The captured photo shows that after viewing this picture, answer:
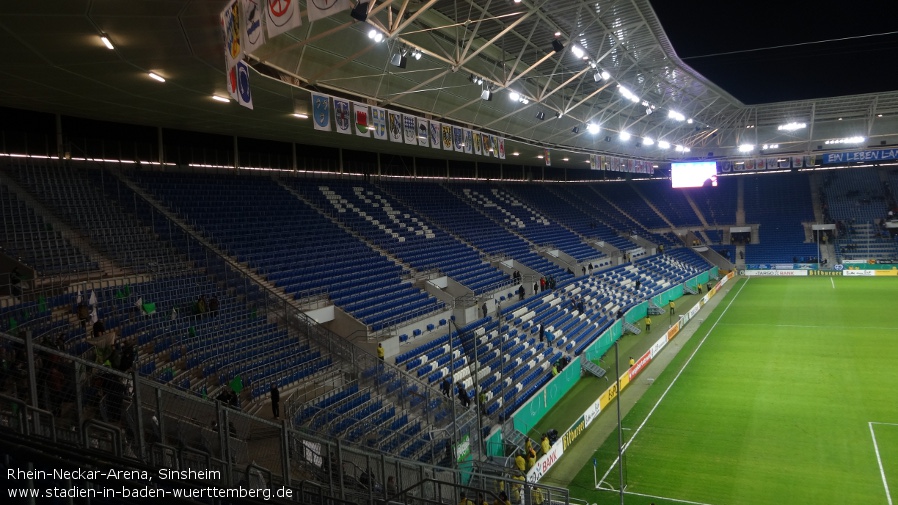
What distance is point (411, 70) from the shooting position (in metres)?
19.7

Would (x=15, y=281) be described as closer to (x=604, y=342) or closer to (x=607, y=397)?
(x=607, y=397)

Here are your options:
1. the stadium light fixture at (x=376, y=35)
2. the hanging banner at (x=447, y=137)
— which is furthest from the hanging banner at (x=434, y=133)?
the stadium light fixture at (x=376, y=35)

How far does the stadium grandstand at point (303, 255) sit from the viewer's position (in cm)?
784

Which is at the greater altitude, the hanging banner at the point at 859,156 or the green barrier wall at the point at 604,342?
the hanging banner at the point at 859,156

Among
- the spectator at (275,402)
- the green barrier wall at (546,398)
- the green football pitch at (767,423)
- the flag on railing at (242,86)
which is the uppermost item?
the flag on railing at (242,86)

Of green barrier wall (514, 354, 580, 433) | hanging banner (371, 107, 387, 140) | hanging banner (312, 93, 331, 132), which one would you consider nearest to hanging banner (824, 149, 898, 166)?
green barrier wall (514, 354, 580, 433)

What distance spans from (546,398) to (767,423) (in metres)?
7.03

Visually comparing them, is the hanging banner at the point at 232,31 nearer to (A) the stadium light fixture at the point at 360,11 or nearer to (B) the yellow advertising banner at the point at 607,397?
(A) the stadium light fixture at the point at 360,11

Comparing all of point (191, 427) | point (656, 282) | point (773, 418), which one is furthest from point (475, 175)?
point (191, 427)

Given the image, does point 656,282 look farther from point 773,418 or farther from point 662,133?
point 773,418

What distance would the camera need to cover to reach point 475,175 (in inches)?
1713

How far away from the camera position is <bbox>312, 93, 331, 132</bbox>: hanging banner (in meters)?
14.6

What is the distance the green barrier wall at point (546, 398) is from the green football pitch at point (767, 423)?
2.47 m

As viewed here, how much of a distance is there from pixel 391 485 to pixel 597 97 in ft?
89.2
